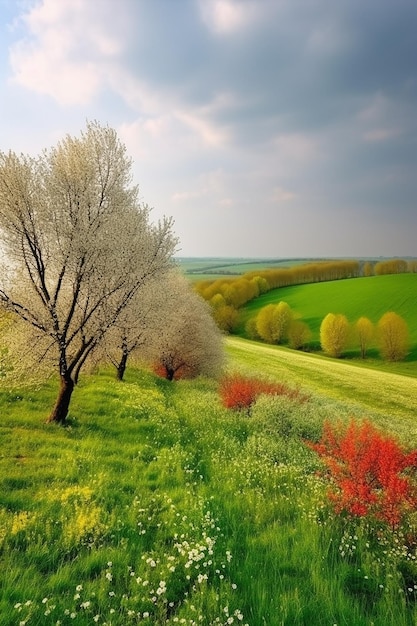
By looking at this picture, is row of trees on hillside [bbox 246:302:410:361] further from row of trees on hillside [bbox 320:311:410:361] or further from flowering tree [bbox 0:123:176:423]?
flowering tree [bbox 0:123:176:423]

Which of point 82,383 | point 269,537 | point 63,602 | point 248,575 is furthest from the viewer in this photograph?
point 82,383

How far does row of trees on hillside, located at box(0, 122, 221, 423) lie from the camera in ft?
43.8

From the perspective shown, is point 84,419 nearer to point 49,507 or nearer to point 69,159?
point 49,507

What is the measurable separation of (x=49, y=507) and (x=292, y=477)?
7.17 m

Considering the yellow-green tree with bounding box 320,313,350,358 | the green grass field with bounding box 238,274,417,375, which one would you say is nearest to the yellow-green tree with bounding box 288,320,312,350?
the green grass field with bounding box 238,274,417,375

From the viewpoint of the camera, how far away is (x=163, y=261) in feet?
55.7

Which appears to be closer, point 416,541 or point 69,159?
point 416,541

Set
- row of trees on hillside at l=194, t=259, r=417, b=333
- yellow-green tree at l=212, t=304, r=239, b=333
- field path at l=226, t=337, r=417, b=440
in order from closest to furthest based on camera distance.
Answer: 1. field path at l=226, t=337, r=417, b=440
2. yellow-green tree at l=212, t=304, r=239, b=333
3. row of trees on hillside at l=194, t=259, r=417, b=333

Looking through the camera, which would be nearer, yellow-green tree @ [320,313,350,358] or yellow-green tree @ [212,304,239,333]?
yellow-green tree @ [320,313,350,358]

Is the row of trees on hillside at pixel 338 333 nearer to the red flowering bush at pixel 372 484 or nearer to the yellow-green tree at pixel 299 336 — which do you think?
the yellow-green tree at pixel 299 336

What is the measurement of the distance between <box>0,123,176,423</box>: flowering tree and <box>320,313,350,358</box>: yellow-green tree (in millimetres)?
72510

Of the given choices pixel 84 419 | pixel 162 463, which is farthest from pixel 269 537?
pixel 84 419

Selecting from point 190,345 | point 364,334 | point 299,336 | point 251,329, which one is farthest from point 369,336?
point 190,345

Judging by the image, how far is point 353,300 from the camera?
109312 mm
